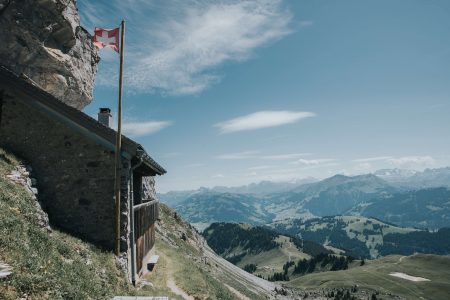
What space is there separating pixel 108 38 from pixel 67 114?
4764 millimetres

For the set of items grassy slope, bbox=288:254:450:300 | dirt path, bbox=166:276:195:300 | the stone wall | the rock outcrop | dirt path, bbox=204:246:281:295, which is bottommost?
grassy slope, bbox=288:254:450:300

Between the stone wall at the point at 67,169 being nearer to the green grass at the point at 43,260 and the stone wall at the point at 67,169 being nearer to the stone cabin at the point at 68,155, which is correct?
the stone cabin at the point at 68,155

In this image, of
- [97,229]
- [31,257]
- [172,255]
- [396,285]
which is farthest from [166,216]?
[396,285]

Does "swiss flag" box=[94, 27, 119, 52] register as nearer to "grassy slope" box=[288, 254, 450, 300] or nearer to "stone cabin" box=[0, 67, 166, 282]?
"stone cabin" box=[0, 67, 166, 282]

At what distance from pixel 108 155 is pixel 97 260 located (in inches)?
227

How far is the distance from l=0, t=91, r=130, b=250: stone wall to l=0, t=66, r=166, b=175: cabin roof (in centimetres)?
33

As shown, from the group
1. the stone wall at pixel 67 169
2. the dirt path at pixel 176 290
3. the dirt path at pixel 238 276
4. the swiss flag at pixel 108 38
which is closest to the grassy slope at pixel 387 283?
the dirt path at pixel 238 276

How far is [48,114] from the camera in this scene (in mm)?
20688

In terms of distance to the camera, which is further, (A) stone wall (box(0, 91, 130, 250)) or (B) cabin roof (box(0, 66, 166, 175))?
(B) cabin roof (box(0, 66, 166, 175))

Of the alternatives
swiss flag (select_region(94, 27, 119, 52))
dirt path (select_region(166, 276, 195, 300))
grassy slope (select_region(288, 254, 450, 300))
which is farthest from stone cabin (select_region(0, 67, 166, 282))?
grassy slope (select_region(288, 254, 450, 300))

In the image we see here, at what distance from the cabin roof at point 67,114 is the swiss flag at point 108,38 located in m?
3.95

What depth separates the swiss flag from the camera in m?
20.4

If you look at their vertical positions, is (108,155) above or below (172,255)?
above

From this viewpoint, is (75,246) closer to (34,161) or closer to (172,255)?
(34,161)
